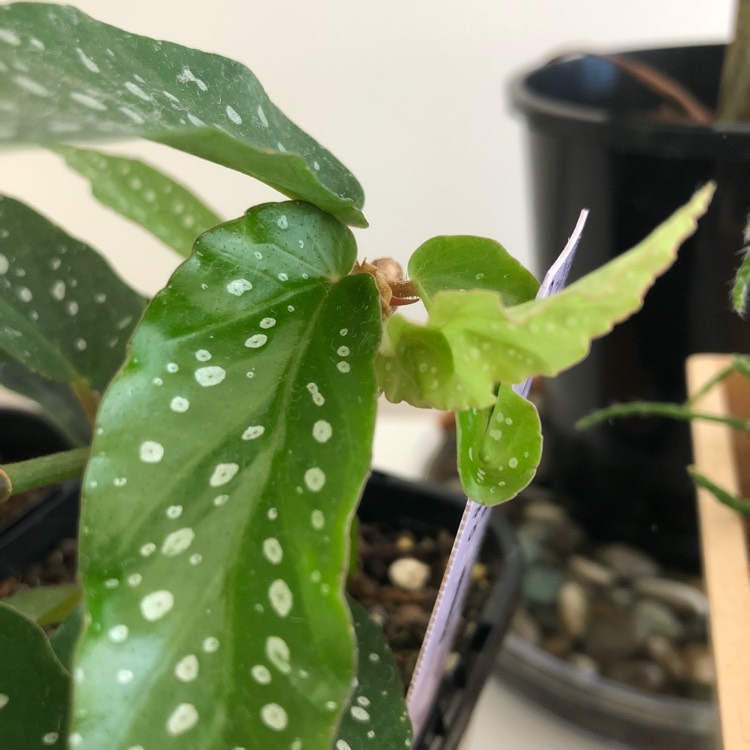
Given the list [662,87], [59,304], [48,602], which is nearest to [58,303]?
[59,304]

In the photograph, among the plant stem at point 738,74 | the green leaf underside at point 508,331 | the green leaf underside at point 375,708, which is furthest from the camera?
the plant stem at point 738,74

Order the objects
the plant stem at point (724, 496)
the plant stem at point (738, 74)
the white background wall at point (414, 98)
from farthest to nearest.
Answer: the white background wall at point (414, 98), the plant stem at point (738, 74), the plant stem at point (724, 496)

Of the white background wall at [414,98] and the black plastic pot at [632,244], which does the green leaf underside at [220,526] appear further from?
the white background wall at [414,98]

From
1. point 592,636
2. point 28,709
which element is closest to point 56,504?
point 28,709

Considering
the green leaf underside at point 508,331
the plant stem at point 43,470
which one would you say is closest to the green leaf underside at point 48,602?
the plant stem at point 43,470

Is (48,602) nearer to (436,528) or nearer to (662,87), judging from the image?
(436,528)

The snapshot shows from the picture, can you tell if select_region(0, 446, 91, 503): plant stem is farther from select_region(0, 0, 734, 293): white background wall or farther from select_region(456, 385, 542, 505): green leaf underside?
select_region(0, 0, 734, 293): white background wall

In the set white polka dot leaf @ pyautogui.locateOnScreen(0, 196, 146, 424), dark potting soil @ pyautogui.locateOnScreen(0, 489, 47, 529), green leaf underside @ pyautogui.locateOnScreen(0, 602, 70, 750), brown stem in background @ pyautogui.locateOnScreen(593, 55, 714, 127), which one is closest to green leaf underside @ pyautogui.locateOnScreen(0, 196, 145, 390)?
white polka dot leaf @ pyautogui.locateOnScreen(0, 196, 146, 424)
